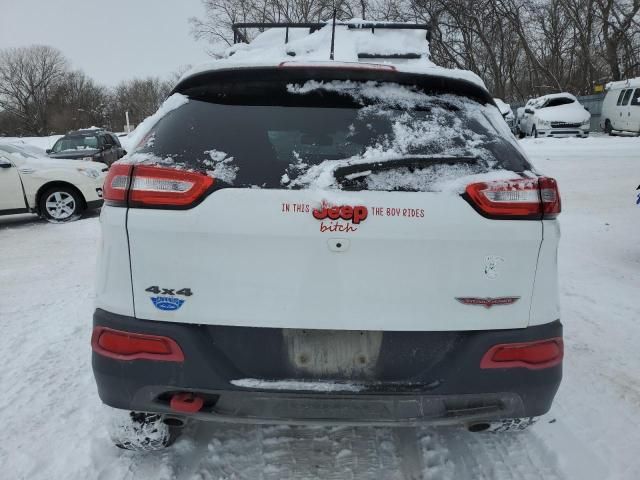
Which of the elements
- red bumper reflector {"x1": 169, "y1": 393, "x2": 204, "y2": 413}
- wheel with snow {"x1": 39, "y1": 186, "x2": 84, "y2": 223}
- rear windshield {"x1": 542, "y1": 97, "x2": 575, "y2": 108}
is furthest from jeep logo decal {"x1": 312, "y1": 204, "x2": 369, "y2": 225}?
rear windshield {"x1": 542, "y1": 97, "x2": 575, "y2": 108}

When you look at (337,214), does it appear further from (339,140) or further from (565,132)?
(565,132)

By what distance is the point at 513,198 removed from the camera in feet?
6.30

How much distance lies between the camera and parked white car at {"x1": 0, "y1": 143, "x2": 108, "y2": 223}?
30.2ft

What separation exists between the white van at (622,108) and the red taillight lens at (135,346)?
22344mm

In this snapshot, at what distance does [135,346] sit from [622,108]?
77.7 ft

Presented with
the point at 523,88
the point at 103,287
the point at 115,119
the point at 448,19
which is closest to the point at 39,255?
the point at 103,287

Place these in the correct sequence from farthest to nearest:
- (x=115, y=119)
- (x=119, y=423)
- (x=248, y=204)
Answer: (x=115, y=119) → (x=119, y=423) → (x=248, y=204)

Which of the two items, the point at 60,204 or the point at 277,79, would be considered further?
the point at 60,204

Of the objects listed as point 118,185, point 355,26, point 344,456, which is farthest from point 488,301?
point 355,26

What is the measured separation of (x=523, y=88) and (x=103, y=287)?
161ft

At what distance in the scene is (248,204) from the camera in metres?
1.87

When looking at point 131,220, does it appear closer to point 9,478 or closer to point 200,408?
point 200,408

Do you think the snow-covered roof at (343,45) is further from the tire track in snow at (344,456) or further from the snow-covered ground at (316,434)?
the tire track in snow at (344,456)

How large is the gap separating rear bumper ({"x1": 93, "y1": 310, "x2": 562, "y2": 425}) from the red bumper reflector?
0.04 meters
